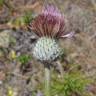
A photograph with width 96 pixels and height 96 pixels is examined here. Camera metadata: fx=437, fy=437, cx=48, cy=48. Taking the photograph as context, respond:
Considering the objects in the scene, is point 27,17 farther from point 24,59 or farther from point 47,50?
point 47,50

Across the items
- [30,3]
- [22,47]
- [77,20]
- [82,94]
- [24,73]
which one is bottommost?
[82,94]

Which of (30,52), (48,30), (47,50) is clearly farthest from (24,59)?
(48,30)

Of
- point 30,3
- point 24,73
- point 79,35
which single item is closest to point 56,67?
point 24,73

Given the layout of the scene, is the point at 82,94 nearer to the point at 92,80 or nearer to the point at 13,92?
the point at 92,80

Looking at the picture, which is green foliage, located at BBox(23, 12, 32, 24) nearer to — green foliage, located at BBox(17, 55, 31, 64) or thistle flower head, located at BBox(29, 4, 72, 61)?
green foliage, located at BBox(17, 55, 31, 64)

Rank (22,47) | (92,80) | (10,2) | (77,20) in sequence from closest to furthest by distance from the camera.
Answer: (92,80)
(22,47)
(77,20)
(10,2)
